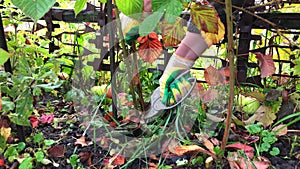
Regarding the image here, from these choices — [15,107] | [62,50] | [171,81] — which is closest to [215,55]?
[171,81]

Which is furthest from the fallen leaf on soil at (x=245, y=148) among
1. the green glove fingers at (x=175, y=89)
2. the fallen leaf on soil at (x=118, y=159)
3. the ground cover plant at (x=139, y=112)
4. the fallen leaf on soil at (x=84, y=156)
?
the fallen leaf on soil at (x=84, y=156)

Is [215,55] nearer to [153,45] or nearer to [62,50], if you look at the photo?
[153,45]

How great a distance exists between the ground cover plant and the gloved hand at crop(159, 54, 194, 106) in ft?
0.25

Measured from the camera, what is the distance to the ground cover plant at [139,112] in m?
0.96

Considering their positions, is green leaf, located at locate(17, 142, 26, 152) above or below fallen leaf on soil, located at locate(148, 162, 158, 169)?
above

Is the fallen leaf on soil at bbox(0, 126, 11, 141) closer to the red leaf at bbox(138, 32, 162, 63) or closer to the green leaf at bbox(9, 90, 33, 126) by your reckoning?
the green leaf at bbox(9, 90, 33, 126)

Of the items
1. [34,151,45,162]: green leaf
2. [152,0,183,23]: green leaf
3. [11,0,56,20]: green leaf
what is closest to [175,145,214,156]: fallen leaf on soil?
[34,151,45,162]: green leaf

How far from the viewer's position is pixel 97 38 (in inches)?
51.8

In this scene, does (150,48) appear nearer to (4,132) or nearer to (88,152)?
(88,152)

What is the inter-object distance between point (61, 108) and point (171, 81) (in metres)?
0.54

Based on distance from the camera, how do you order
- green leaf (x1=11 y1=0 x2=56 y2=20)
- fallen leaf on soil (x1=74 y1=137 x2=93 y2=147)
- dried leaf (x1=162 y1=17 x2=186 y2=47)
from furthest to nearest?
fallen leaf on soil (x1=74 y1=137 x2=93 y2=147), dried leaf (x1=162 y1=17 x2=186 y2=47), green leaf (x1=11 y1=0 x2=56 y2=20)

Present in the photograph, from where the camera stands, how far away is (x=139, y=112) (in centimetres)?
116

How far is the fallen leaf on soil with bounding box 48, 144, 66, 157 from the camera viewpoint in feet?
3.42

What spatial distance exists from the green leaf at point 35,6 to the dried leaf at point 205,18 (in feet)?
1.17
